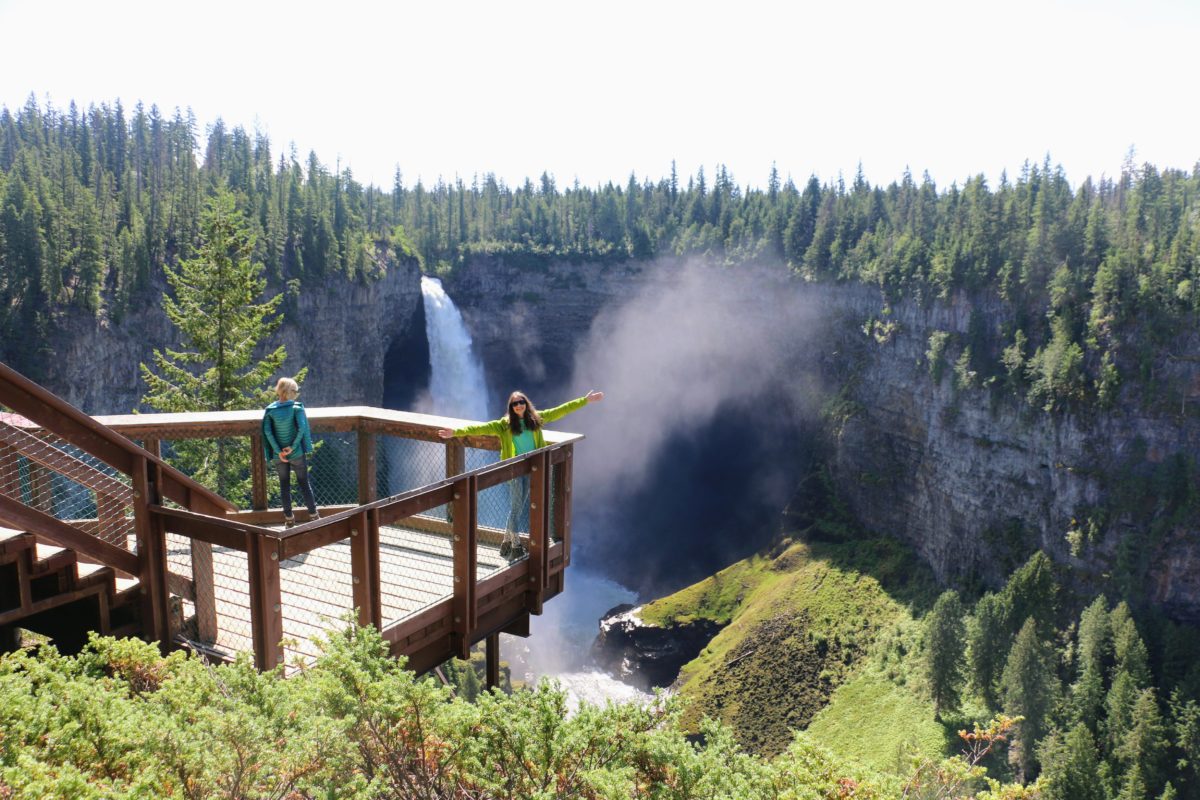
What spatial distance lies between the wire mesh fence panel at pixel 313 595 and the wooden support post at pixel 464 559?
863mm

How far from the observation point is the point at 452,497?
6832 millimetres

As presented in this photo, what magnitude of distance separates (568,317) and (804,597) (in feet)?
148

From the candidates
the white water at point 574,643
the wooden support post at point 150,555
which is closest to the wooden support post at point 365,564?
the wooden support post at point 150,555

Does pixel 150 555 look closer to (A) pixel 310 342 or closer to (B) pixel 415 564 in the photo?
(B) pixel 415 564

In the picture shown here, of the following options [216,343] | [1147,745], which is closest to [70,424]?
[216,343]

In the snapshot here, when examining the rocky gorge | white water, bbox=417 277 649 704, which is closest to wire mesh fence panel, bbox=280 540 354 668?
white water, bbox=417 277 649 704

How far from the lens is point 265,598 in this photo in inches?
217

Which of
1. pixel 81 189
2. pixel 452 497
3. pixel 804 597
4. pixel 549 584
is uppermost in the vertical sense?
pixel 81 189

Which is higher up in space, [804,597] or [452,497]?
[452,497]

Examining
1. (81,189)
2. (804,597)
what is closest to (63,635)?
(804,597)

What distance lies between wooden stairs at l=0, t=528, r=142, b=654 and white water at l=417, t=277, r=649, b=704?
121 feet

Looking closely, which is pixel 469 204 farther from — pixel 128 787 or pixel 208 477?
pixel 128 787

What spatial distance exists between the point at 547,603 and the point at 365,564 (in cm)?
6361

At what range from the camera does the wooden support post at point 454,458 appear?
8.69m
